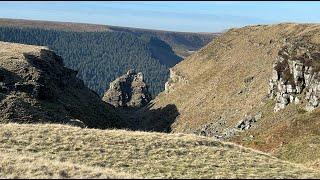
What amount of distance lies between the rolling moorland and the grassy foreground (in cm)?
7

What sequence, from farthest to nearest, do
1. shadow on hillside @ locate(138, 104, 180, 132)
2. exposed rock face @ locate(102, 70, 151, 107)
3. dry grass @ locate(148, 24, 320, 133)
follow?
exposed rock face @ locate(102, 70, 151, 107) < shadow on hillside @ locate(138, 104, 180, 132) < dry grass @ locate(148, 24, 320, 133)

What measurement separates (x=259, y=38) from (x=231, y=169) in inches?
4179

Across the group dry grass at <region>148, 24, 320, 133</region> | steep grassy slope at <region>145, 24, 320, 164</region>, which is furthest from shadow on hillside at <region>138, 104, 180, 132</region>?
dry grass at <region>148, 24, 320, 133</region>

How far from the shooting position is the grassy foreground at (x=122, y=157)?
78.0 feet

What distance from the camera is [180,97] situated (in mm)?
126125

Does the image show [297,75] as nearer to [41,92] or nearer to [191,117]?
[191,117]

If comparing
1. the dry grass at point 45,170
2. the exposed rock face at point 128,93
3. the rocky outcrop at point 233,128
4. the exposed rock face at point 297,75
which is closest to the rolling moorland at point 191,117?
the dry grass at point 45,170

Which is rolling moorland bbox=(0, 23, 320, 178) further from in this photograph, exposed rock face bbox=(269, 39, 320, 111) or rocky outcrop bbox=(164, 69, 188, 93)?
rocky outcrop bbox=(164, 69, 188, 93)

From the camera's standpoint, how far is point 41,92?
8138cm

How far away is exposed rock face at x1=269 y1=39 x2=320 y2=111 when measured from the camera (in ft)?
220

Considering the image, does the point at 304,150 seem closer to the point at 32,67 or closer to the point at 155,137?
the point at 155,137

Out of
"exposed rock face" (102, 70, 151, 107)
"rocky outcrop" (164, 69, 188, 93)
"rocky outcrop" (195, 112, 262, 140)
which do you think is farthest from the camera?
"exposed rock face" (102, 70, 151, 107)

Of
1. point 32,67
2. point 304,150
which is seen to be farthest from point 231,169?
point 32,67

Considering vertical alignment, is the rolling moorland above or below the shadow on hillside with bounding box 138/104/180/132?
above
